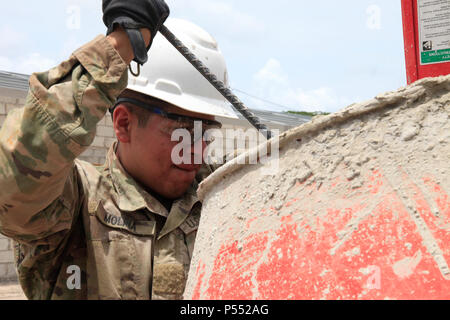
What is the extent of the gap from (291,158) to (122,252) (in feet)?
4.15

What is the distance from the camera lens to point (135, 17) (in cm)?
155

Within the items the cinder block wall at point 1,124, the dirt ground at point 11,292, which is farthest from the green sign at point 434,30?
the dirt ground at point 11,292

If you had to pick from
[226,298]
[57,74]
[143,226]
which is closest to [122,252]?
[143,226]

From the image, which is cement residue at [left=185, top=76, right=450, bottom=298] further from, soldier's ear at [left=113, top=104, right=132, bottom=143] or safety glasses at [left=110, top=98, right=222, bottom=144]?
soldier's ear at [left=113, top=104, right=132, bottom=143]

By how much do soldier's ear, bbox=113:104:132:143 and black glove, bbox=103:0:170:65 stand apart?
637 mm

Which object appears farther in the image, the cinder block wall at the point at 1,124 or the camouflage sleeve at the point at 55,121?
the cinder block wall at the point at 1,124

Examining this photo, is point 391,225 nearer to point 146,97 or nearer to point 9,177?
point 9,177

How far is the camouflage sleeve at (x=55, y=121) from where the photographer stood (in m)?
1.41

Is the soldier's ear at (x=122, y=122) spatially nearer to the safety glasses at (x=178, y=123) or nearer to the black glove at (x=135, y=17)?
the safety glasses at (x=178, y=123)

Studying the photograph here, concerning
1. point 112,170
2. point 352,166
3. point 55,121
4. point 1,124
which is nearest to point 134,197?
point 112,170

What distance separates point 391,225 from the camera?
793 mm

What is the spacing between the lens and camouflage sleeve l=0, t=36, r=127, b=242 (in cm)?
141

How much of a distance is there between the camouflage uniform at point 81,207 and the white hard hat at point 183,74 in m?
0.37
